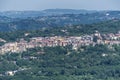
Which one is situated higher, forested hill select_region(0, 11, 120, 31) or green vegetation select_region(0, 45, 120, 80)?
green vegetation select_region(0, 45, 120, 80)

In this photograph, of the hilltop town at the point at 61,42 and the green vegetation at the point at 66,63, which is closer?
the green vegetation at the point at 66,63

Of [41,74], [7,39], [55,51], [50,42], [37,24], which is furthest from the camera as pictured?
[37,24]

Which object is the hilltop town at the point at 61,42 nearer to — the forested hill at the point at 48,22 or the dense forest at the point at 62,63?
the dense forest at the point at 62,63

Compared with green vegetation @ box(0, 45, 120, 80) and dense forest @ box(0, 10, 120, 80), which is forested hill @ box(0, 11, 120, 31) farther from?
green vegetation @ box(0, 45, 120, 80)

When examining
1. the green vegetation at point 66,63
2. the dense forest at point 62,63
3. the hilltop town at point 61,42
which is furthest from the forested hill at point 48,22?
the green vegetation at point 66,63

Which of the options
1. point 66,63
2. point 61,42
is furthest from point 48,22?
point 66,63

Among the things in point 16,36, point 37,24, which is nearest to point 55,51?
point 16,36

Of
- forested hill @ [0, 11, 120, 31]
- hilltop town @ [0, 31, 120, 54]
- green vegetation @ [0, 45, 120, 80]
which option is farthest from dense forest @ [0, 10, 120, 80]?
forested hill @ [0, 11, 120, 31]

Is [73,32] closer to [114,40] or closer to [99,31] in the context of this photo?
[99,31]

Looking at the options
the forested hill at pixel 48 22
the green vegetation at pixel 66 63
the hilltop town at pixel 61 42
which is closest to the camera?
the green vegetation at pixel 66 63
